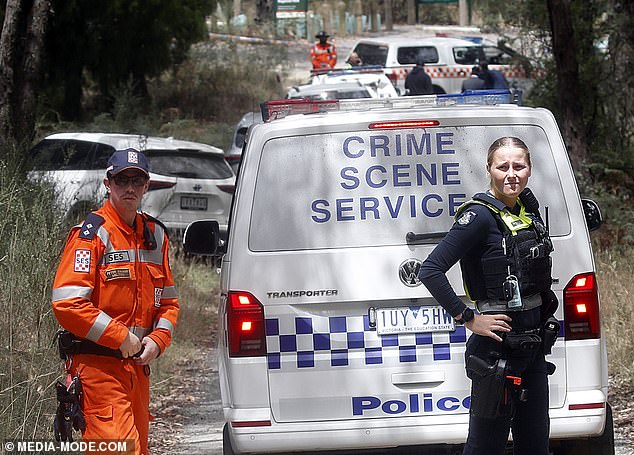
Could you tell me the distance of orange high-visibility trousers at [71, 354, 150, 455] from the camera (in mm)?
5109

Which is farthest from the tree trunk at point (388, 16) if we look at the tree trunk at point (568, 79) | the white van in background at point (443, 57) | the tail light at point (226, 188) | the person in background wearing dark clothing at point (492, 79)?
the tail light at point (226, 188)

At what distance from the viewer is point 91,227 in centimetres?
518

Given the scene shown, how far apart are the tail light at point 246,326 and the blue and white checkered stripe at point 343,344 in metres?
0.10

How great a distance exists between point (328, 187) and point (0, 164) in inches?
153

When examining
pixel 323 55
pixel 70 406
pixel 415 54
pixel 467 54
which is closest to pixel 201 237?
pixel 70 406

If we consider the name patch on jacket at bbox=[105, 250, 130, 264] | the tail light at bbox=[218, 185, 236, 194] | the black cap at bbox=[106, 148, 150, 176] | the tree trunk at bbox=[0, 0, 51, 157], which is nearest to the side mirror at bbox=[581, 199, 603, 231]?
the black cap at bbox=[106, 148, 150, 176]

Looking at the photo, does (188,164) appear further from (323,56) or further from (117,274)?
(323,56)

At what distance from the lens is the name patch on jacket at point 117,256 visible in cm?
518

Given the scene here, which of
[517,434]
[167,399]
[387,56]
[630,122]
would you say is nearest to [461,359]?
[517,434]

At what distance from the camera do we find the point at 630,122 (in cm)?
1515

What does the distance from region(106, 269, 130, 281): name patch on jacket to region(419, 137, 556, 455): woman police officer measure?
123cm

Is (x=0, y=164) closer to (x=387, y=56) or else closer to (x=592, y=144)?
(x=592, y=144)

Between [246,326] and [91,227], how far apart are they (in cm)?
99

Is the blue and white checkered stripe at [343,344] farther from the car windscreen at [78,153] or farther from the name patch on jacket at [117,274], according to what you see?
the car windscreen at [78,153]
